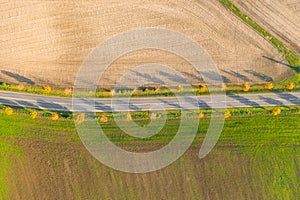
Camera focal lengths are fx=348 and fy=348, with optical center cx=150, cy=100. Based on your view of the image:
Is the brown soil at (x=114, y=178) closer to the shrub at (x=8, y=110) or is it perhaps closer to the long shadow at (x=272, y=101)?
the shrub at (x=8, y=110)

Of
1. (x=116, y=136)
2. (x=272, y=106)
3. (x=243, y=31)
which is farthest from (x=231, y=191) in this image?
(x=243, y=31)

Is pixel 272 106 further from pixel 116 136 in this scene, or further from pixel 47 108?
pixel 47 108

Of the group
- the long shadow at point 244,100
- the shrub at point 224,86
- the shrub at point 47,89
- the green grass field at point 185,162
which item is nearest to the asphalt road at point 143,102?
the long shadow at point 244,100

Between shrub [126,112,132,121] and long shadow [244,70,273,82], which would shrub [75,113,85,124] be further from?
long shadow [244,70,273,82]

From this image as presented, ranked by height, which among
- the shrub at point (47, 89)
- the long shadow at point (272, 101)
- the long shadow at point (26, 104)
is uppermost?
the shrub at point (47, 89)

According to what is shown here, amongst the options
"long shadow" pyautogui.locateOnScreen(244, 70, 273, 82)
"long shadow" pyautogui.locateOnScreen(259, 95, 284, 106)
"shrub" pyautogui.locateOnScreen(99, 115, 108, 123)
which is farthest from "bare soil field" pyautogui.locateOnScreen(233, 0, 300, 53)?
"shrub" pyautogui.locateOnScreen(99, 115, 108, 123)
